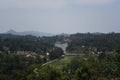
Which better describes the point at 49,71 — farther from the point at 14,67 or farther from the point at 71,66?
the point at 14,67

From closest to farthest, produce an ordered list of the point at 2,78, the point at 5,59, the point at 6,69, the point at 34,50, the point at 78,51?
the point at 2,78, the point at 6,69, the point at 5,59, the point at 78,51, the point at 34,50

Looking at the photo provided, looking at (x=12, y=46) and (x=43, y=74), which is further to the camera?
(x=12, y=46)

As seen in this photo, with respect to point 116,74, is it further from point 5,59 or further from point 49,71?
point 5,59

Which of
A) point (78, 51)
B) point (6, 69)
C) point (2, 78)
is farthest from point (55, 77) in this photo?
point (78, 51)

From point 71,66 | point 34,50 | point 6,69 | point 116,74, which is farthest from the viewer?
point 34,50

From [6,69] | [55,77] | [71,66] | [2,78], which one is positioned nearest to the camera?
[55,77]

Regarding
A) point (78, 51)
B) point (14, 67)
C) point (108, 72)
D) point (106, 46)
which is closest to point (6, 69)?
point (14, 67)

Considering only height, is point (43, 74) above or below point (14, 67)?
above

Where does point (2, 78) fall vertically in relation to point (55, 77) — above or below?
below

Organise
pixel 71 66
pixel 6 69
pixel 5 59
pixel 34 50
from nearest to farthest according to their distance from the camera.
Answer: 1. pixel 71 66
2. pixel 6 69
3. pixel 5 59
4. pixel 34 50
